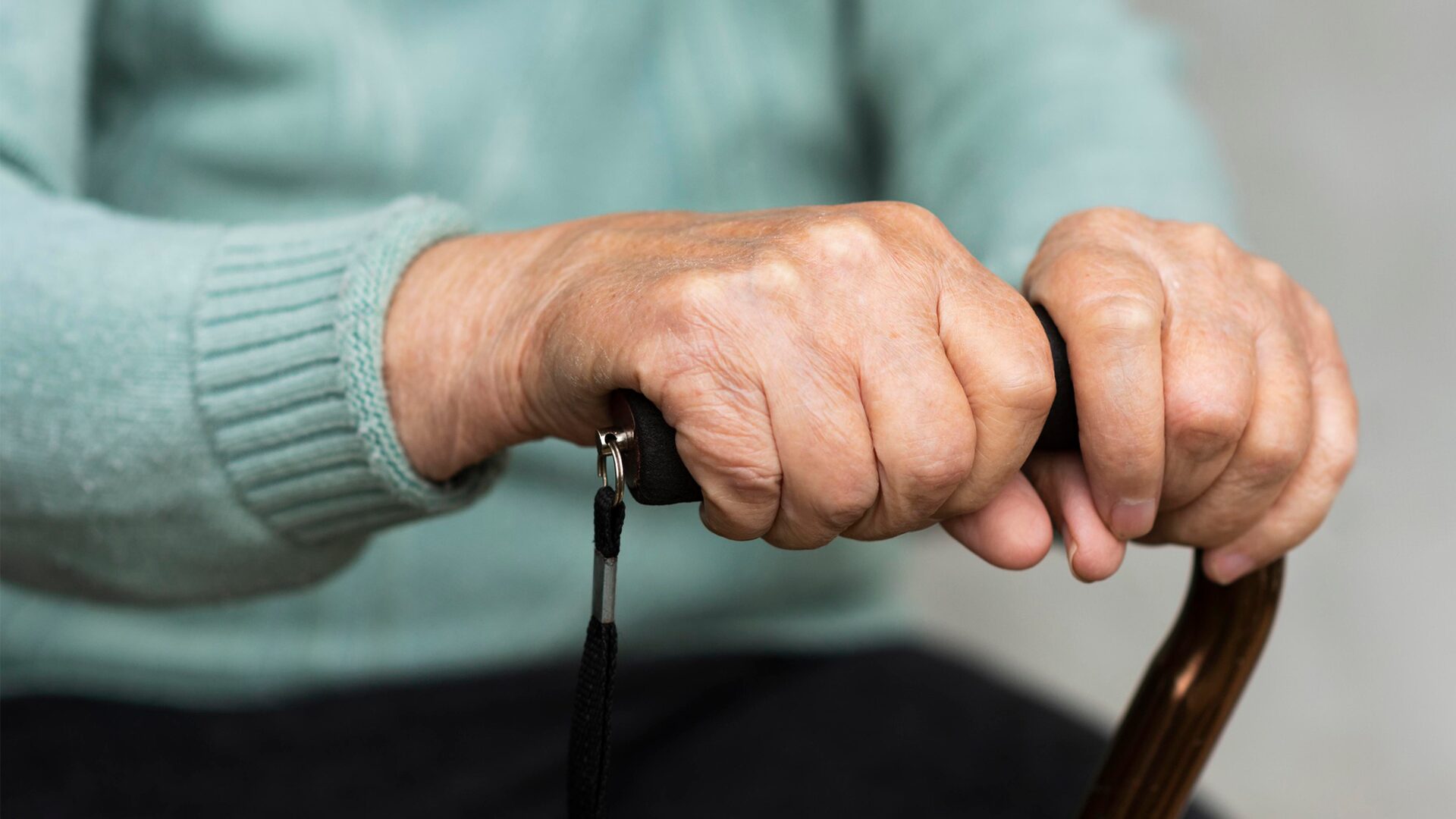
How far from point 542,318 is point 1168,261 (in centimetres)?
26

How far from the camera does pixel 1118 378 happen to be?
435 millimetres

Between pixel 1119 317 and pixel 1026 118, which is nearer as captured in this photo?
pixel 1119 317

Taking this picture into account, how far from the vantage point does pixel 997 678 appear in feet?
2.99

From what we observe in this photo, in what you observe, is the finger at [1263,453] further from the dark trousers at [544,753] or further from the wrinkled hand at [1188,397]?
the dark trousers at [544,753]

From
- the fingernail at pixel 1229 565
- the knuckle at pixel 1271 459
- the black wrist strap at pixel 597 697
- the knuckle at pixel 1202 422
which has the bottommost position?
the black wrist strap at pixel 597 697

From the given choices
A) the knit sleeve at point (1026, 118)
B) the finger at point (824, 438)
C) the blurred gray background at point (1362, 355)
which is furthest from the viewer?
the blurred gray background at point (1362, 355)

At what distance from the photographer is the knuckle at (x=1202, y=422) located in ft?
1.44

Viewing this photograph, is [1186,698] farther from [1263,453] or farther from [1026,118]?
[1026,118]

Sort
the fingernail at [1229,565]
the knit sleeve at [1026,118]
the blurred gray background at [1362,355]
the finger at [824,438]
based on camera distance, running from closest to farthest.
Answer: the finger at [824,438]
the fingernail at [1229,565]
the knit sleeve at [1026,118]
the blurred gray background at [1362,355]

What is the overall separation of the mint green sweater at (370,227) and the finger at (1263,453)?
8.2 inches

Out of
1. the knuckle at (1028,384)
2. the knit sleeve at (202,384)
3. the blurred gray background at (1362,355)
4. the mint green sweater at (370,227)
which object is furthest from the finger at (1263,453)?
the blurred gray background at (1362,355)

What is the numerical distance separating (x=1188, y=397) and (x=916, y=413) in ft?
0.38

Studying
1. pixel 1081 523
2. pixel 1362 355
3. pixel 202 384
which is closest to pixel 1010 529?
pixel 1081 523

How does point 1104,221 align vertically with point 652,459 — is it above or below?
above
